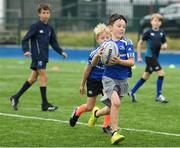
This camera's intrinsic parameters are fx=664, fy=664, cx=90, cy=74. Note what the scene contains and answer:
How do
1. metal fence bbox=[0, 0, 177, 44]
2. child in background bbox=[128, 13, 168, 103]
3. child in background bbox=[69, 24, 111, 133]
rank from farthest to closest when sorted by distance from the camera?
1. metal fence bbox=[0, 0, 177, 44]
2. child in background bbox=[128, 13, 168, 103]
3. child in background bbox=[69, 24, 111, 133]

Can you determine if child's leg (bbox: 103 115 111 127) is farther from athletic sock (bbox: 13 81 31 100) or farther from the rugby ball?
athletic sock (bbox: 13 81 31 100)

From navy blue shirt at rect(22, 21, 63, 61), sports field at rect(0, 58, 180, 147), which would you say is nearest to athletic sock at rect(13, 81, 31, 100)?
sports field at rect(0, 58, 180, 147)

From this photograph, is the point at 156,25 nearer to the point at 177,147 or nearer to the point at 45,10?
the point at 45,10

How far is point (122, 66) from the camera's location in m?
9.06

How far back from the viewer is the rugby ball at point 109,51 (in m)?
8.84

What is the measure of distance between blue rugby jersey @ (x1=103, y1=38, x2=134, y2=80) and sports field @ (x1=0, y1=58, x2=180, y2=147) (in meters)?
0.89

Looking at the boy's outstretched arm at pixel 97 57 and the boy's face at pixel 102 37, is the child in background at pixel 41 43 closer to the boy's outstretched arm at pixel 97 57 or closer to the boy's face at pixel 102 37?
the boy's face at pixel 102 37

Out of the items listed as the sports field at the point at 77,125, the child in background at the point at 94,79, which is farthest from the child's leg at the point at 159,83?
the child in background at the point at 94,79

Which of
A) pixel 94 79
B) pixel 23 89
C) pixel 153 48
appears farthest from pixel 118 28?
pixel 153 48

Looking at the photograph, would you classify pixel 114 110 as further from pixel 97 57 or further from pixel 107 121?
pixel 107 121

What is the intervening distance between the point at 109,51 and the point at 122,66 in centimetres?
33

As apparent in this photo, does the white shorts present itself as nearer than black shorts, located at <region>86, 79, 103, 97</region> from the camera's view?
Yes

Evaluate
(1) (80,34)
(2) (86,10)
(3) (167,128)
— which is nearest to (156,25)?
(3) (167,128)

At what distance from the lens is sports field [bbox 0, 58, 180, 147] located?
29.3 ft
